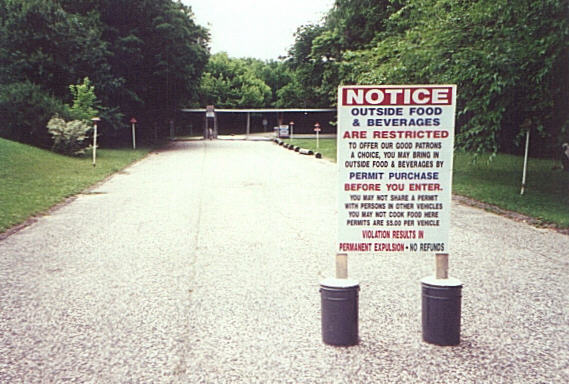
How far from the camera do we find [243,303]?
5586mm

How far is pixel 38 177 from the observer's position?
17.5 m

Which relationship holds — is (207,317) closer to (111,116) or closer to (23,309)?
(23,309)

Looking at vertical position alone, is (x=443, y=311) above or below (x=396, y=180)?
below

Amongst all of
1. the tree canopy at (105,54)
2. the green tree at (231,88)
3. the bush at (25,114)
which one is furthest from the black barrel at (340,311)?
the green tree at (231,88)

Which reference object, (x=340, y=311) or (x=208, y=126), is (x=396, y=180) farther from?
(x=208, y=126)

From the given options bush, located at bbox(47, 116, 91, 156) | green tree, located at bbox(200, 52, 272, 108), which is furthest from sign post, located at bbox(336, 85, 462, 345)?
green tree, located at bbox(200, 52, 272, 108)

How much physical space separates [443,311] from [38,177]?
51.6 ft

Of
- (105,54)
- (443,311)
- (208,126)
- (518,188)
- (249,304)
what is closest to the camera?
(443,311)

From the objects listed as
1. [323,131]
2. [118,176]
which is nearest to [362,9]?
[118,176]

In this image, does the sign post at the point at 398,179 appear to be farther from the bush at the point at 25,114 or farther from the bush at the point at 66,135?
the bush at the point at 25,114

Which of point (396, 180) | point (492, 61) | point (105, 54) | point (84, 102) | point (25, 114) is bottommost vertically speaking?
point (396, 180)

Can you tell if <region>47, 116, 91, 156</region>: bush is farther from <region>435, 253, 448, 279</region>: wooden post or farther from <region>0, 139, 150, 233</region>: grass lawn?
<region>435, 253, 448, 279</region>: wooden post

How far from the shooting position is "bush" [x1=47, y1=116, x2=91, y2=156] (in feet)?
83.6

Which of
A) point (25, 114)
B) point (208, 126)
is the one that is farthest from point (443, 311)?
point (208, 126)
